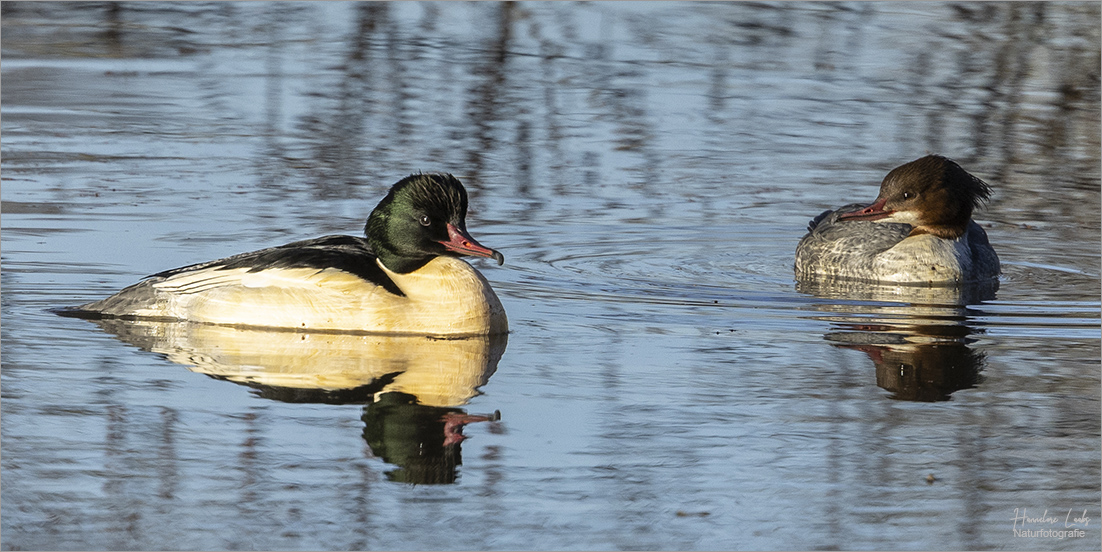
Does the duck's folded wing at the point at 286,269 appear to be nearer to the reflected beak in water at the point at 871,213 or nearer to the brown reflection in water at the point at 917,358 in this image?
the brown reflection in water at the point at 917,358

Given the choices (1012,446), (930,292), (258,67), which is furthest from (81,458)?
(258,67)

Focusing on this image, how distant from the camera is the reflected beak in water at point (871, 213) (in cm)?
1065

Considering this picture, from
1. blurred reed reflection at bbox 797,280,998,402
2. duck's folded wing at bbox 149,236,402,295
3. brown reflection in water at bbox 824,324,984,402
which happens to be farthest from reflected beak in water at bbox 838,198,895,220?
duck's folded wing at bbox 149,236,402,295

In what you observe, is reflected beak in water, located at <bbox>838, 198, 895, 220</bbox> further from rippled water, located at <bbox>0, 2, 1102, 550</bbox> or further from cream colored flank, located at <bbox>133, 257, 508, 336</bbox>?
cream colored flank, located at <bbox>133, 257, 508, 336</bbox>

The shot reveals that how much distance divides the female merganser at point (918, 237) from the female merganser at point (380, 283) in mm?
3119

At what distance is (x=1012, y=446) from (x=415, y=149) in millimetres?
7482

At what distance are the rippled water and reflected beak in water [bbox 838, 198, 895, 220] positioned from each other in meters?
0.52

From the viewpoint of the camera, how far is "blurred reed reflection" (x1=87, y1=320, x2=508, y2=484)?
248 inches

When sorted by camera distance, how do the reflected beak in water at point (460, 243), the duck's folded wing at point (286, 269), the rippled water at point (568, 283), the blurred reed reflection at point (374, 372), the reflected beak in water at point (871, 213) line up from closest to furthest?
the rippled water at point (568, 283), the blurred reed reflection at point (374, 372), the reflected beak in water at point (460, 243), the duck's folded wing at point (286, 269), the reflected beak in water at point (871, 213)

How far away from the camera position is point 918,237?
433 inches

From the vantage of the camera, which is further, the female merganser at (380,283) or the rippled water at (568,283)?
the female merganser at (380,283)

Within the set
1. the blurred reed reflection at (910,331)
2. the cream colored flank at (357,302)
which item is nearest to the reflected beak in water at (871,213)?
the blurred reed reflection at (910,331)

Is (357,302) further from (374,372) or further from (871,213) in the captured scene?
(871,213)

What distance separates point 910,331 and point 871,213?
2025mm
